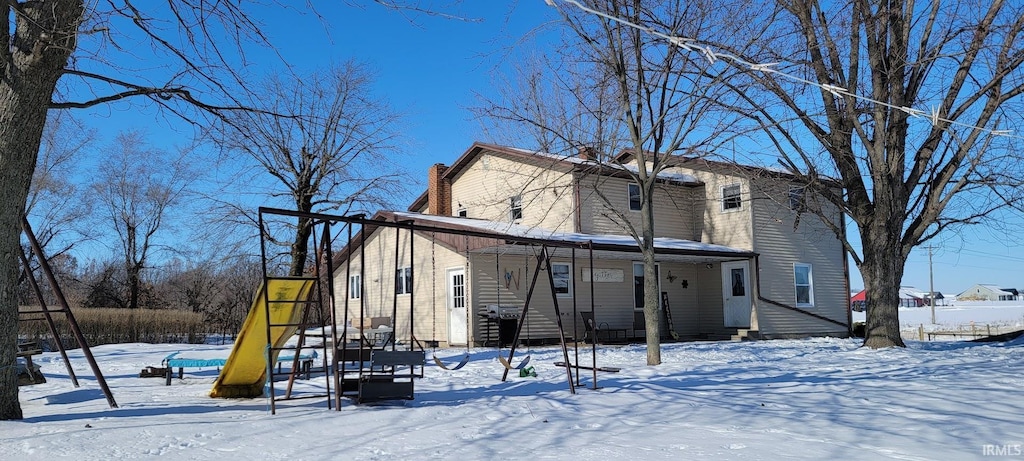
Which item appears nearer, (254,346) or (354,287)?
(254,346)

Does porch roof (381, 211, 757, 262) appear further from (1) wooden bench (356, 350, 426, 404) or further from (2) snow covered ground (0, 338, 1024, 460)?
(1) wooden bench (356, 350, 426, 404)

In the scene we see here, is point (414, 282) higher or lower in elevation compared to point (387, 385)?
higher

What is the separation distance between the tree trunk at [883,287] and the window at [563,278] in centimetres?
781

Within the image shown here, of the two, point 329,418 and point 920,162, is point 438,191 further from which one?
point 329,418

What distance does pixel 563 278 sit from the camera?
20766 millimetres

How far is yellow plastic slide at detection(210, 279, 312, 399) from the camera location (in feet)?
29.5

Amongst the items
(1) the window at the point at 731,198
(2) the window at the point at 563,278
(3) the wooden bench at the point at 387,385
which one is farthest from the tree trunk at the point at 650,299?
(1) the window at the point at 731,198

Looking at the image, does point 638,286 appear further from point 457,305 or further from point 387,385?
point 387,385

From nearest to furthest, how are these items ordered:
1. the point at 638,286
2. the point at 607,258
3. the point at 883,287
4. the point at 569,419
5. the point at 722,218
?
the point at 569,419 < the point at 883,287 < the point at 607,258 < the point at 638,286 < the point at 722,218

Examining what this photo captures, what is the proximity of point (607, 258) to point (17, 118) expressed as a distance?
16.3 meters

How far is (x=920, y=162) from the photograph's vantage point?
54.4 feet

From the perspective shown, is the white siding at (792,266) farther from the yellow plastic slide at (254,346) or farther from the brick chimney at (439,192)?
the yellow plastic slide at (254,346)

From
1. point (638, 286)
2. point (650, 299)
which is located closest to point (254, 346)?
point (650, 299)

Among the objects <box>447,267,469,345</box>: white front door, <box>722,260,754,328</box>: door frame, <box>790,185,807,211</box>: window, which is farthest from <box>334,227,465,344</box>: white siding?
<box>722,260,754,328</box>: door frame
